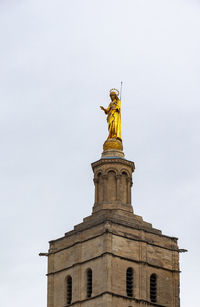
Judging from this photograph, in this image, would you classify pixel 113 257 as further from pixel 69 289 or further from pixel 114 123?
pixel 114 123

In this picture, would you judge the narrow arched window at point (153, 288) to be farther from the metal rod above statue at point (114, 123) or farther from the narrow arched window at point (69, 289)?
the metal rod above statue at point (114, 123)

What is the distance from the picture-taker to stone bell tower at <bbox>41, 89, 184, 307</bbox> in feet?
271

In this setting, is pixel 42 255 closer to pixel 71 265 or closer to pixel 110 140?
pixel 71 265

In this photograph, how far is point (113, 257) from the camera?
82.9m

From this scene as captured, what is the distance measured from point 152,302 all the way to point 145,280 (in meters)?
1.61

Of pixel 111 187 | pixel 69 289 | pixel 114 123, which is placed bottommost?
pixel 69 289

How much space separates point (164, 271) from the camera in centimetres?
8588

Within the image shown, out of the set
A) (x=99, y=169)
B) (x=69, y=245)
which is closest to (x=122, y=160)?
(x=99, y=169)

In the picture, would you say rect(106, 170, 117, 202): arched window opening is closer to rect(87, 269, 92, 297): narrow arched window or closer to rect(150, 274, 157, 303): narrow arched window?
rect(87, 269, 92, 297): narrow arched window

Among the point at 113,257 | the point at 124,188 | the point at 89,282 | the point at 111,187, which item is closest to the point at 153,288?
the point at 113,257

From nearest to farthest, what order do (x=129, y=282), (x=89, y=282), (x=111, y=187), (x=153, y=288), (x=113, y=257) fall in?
1. (x=113, y=257)
2. (x=129, y=282)
3. (x=89, y=282)
4. (x=153, y=288)
5. (x=111, y=187)

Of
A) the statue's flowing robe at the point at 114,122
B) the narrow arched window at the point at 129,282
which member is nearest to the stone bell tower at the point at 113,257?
the narrow arched window at the point at 129,282

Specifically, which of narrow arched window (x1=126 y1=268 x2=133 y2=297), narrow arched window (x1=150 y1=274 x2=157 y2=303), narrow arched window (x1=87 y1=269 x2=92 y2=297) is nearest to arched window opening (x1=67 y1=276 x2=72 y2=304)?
narrow arched window (x1=87 y1=269 x2=92 y2=297)

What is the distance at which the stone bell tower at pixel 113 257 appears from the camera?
8269 cm
